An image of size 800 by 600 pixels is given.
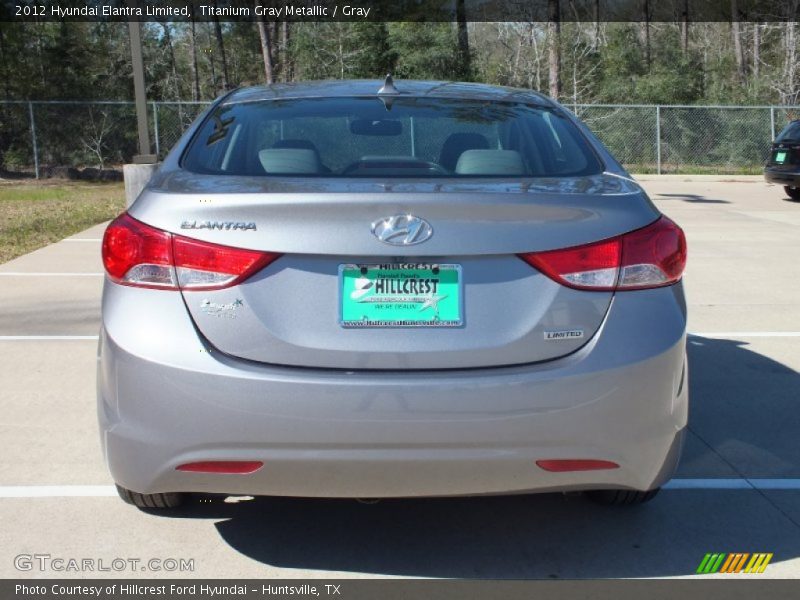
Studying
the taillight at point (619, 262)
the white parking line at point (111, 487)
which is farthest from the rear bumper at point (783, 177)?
the taillight at point (619, 262)

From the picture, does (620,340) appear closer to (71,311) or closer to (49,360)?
(49,360)

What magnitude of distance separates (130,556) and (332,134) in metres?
3.88

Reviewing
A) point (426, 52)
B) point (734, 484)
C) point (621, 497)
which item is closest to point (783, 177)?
point (734, 484)

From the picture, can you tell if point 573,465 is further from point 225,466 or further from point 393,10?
point 393,10

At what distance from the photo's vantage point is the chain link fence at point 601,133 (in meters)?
26.7

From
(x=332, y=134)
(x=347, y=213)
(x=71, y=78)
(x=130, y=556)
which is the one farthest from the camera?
(x=71, y=78)

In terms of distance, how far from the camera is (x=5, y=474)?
436cm

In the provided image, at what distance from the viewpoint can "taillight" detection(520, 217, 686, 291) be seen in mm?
3100

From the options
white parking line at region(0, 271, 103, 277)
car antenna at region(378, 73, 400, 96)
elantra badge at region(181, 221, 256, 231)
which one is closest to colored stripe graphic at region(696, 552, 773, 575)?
elantra badge at region(181, 221, 256, 231)

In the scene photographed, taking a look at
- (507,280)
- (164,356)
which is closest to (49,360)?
(164,356)

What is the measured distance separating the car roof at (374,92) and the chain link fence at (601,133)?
72.7 ft

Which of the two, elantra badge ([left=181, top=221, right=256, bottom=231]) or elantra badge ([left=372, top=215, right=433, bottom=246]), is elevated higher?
elantra badge ([left=181, top=221, right=256, bottom=231])

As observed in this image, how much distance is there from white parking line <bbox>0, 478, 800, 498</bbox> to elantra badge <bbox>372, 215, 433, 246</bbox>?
6.12ft

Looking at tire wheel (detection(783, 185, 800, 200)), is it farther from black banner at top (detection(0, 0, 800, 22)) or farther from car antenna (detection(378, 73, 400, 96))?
car antenna (detection(378, 73, 400, 96))
